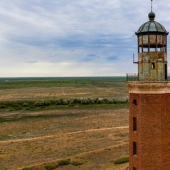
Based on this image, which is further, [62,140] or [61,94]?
[61,94]

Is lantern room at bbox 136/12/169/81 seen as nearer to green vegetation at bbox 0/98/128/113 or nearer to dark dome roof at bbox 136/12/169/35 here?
dark dome roof at bbox 136/12/169/35

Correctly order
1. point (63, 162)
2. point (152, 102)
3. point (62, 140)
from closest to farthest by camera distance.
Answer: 1. point (152, 102)
2. point (63, 162)
3. point (62, 140)

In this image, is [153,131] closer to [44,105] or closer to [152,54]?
[152,54]

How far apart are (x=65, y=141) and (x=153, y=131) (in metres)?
20.9

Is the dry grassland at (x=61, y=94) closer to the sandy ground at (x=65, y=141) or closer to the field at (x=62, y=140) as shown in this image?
the field at (x=62, y=140)

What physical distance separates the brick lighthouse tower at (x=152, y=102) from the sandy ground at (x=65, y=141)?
9.09m

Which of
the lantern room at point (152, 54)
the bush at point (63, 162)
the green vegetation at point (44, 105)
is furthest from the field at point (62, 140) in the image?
the lantern room at point (152, 54)

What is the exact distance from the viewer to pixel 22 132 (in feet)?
123

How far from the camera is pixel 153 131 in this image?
11273 millimetres

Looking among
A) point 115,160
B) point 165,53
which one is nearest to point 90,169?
point 115,160

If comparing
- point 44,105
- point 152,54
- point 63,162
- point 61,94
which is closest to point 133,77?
point 152,54

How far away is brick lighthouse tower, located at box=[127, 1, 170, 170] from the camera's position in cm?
1123

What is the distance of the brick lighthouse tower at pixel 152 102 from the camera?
A: 36.9 feet

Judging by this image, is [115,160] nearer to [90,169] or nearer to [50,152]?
[90,169]
